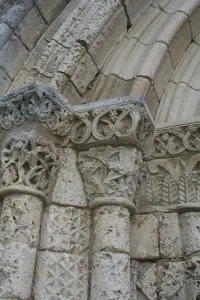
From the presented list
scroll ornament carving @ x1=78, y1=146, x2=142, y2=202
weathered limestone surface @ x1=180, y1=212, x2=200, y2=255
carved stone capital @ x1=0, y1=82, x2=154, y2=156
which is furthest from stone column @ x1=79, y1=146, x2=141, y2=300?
weathered limestone surface @ x1=180, y1=212, x2=200, y2=255

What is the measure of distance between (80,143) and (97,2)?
1461 mm

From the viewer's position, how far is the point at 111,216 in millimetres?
2537

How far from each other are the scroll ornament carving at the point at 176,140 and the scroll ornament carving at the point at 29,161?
810 millimetres

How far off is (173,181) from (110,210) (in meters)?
0.57

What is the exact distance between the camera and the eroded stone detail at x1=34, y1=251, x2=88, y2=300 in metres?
2.36

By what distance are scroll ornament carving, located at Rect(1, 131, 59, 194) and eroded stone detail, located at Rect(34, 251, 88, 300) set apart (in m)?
0.46

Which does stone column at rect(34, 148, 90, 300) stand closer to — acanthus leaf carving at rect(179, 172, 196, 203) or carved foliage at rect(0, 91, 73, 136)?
carved foliage at rect(0, 91, 73, 136)

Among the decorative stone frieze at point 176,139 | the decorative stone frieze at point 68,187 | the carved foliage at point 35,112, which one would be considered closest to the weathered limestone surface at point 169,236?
the decorative stone frieze at point 68,187

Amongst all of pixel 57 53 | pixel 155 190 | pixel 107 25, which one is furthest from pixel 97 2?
pixel 155 190

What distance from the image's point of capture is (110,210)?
257cm

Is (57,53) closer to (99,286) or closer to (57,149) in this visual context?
(57,149)

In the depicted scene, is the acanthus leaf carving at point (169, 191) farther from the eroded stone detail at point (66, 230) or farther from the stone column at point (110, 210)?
the eroded stone detail at point (66, 230)

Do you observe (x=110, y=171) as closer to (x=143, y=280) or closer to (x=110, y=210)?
(x=110, y=210)

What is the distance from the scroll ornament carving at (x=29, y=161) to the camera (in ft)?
8.54
